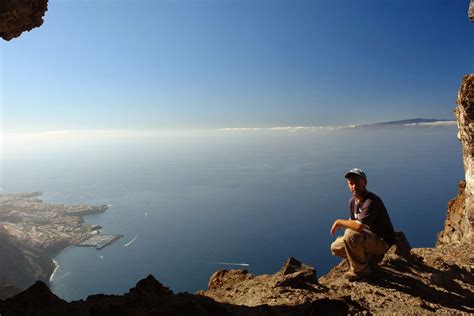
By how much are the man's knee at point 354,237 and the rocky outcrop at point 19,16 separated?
926cm

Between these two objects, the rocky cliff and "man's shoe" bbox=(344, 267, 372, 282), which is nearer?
the rocky cliff

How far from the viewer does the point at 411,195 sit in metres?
143

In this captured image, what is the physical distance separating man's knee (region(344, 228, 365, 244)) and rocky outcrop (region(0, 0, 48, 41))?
9260 millimetres

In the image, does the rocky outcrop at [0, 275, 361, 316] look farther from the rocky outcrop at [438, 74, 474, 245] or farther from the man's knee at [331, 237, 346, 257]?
the rocky outcrop at [438, 74, 474, 245]

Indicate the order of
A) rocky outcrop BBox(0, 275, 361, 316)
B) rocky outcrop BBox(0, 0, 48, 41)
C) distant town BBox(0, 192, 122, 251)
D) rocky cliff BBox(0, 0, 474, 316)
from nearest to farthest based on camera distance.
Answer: rocky outcrop BBox(0, 275, 361, 316), rocky cliff BBox(0, 0, 474, 316), rocky outcrop BBox(0, 0, 48, 41), distant town BBox(0, 192, 122, 251)

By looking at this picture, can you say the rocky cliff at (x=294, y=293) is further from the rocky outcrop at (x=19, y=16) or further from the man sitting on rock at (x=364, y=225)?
the man sitting on rock at (x=364, y=225)

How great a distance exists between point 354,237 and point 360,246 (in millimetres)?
236

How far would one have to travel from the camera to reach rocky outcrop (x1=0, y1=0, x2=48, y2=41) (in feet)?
22.5

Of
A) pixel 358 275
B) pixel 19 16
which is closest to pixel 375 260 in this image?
pixel 358 275

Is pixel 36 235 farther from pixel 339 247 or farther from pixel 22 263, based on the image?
pixel 339 247

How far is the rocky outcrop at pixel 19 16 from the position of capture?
6.84 meters

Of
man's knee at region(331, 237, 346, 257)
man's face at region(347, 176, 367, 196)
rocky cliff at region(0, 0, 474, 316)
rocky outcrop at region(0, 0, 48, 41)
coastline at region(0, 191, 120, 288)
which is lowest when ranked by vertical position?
coastline at region(0, 191, 120, 288)

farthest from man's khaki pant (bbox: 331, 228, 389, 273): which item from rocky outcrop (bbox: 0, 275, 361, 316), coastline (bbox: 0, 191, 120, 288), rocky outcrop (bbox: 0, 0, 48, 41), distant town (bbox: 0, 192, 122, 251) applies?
distant town (bbox: 0, 192, 122, 251)

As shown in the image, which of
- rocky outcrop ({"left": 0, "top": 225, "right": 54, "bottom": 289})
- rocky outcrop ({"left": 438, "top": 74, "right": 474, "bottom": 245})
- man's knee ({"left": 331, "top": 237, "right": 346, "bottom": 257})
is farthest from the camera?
rocky outcrop ({"left": 0, "top": 225, "right": 54, "bottom": 289})
